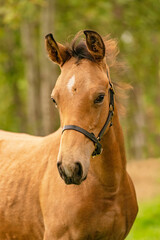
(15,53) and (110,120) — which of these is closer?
(110,120)

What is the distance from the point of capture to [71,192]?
4309 mm

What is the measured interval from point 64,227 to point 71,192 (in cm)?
34

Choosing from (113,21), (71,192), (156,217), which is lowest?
(156,217)

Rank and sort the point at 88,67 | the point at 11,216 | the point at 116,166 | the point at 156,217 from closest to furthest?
the point at 88,67
the point at 116,166
the point at 11,216
the point at 156,217

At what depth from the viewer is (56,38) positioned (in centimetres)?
1241

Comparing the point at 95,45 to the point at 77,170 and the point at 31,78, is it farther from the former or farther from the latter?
the point at 31,78

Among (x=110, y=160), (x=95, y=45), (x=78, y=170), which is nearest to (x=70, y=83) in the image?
(x=95, y=45)

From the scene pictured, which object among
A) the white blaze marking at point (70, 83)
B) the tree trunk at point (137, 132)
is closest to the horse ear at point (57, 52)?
the white blaze marking at point (70, 83)

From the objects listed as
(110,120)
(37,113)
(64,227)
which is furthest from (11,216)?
(37,113)

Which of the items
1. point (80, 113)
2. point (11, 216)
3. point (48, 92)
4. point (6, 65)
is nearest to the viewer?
point (80, 113)

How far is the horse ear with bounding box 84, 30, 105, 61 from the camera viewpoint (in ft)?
13.3

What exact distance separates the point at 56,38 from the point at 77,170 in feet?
30.2

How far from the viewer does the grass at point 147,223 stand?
7.04 metres

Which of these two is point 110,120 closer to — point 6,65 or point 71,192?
point 71,192
